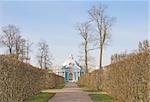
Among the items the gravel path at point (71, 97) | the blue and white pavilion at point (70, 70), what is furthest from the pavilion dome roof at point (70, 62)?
the gravel path at point (71, 97)

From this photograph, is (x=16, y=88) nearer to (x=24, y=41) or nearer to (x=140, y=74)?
(x=140, y=74)

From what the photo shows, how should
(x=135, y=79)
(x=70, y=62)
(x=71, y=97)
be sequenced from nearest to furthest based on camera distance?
(x=135, y=79) → (x=71, y=97) → (x=70, y=62)

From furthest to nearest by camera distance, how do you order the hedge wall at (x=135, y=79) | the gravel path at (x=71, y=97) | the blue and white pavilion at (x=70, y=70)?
the blue and white pavilion at (x=70, y=70) → the gravel path at (x=71, y=97) → the hedge wall at (x=135, y=79)

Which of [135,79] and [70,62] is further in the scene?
[70,62]

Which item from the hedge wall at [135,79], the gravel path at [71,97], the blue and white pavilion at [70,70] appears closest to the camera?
the hedge wall at [135,79]

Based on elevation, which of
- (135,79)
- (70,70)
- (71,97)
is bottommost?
→ (71,97)

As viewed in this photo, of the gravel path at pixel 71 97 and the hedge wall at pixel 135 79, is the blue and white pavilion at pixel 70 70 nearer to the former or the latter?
the gravel path at pixel 71 97

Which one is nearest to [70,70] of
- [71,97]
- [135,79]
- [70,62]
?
[70,62]

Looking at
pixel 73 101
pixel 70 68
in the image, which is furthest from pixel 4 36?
pixel 70 68

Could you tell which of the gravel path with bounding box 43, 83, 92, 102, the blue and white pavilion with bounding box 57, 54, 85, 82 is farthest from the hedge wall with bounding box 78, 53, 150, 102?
the blue and white pavilion with bounding box 57, 54, 85, 82

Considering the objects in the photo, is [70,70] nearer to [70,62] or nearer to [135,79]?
[70,62]

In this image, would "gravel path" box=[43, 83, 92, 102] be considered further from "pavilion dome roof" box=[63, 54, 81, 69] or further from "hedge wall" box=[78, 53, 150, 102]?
"pavilion dome roof" box=[63, 54, 81, 69]

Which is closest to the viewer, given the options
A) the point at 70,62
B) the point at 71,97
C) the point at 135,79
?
the point at 135,79

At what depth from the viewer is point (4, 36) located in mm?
38344
